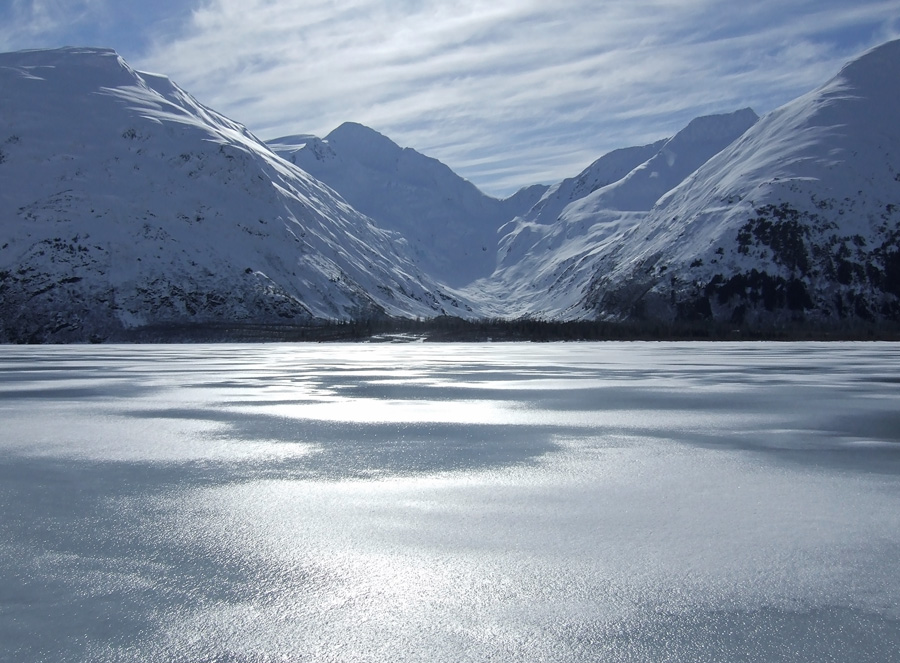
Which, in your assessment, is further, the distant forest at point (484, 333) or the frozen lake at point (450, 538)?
the distant forest at point (484, 333)

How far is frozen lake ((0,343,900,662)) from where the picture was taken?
8031 millimetres

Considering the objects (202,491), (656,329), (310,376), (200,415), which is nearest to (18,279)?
(656,329)

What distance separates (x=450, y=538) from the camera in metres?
11.5

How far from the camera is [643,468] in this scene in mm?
16688

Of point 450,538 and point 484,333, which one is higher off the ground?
point 450,538

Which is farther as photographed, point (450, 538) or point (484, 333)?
point (484, 333)

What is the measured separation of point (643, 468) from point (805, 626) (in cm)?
846

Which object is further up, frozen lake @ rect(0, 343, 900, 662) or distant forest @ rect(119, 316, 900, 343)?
frozen lake @ rect(0, 343, 900, 662)

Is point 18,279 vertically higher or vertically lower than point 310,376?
higher

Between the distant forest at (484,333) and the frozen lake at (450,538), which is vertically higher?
the frozen lake at (450,538)

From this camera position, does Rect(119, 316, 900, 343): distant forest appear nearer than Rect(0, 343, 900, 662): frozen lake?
No

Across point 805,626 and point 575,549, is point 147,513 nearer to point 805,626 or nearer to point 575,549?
point 575,549

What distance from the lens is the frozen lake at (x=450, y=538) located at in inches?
316

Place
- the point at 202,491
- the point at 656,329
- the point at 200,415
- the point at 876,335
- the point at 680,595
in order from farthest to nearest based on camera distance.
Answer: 1. the point at 656,329
2. the point at 876,335
3. the point at 200,415
4. the point at 202,491
5. the point at 680,595
